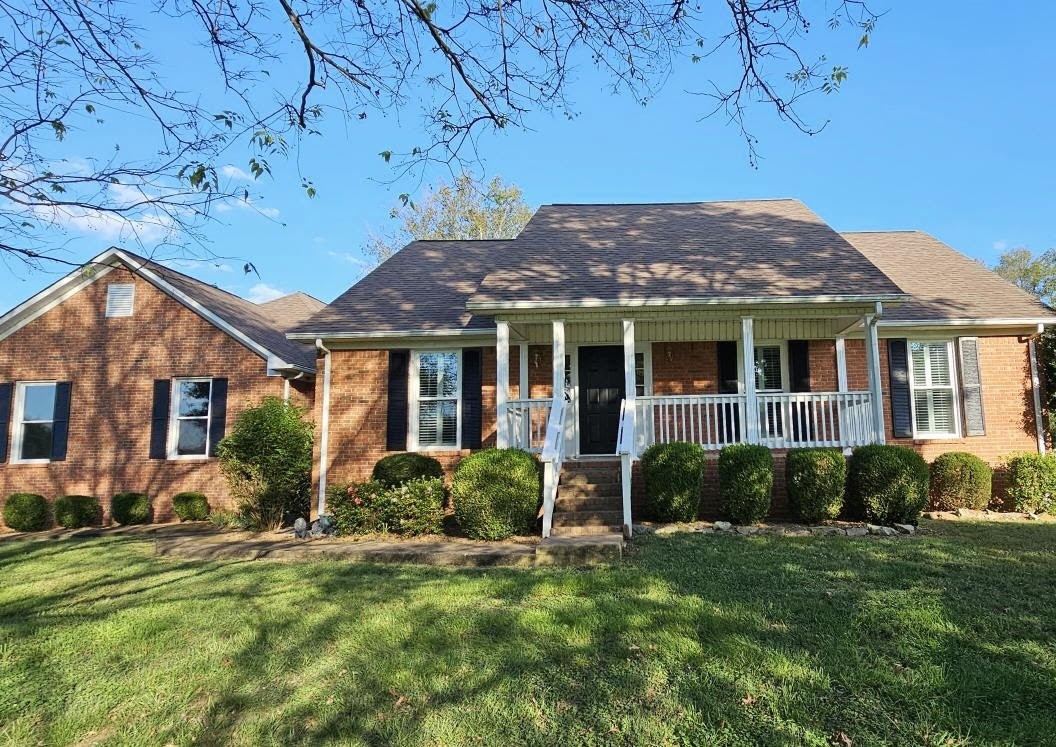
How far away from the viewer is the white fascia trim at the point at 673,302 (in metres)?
9.01

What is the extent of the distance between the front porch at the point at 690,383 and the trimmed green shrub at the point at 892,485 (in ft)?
2.62

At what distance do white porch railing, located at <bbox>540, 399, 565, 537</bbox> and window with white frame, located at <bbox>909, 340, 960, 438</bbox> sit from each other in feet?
21.8

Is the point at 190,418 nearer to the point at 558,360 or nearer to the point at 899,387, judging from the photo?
the point at 558,360

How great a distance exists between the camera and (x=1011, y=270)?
37750 mm

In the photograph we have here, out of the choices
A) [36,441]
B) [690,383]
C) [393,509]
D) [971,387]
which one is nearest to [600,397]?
[690,383]

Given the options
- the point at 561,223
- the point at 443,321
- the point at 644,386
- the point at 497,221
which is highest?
the point at 497,221

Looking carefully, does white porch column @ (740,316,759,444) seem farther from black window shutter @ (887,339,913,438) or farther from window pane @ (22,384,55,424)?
window pane @ (22,384,55,424)

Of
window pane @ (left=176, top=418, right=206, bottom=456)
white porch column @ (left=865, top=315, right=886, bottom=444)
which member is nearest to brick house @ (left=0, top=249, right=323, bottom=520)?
window pane @ (left=176, top=418, right=206, bottom=456)

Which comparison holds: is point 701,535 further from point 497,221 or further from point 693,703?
point 497,221

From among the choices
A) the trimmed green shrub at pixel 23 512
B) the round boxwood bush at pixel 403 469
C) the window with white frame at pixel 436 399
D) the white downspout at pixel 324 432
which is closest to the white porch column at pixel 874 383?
the window with white frame at pixel 436 399

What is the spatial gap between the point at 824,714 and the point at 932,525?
6.97 metres

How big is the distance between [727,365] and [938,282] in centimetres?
494

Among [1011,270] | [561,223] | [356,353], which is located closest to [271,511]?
[356,353]

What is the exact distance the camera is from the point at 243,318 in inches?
564
